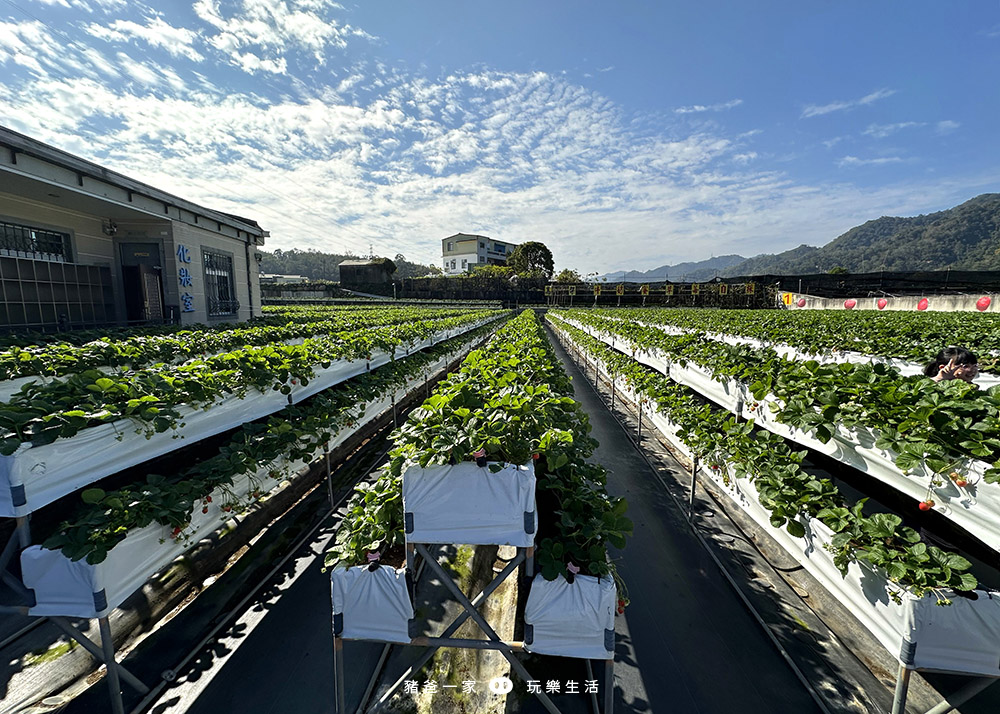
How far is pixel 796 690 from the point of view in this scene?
3.56 m

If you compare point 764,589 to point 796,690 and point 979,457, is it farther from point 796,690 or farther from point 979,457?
point 979,457

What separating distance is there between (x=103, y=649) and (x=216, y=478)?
153cm

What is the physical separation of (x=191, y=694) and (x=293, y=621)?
0.99 metres

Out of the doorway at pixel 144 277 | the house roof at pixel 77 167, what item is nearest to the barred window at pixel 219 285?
the doorway at pixel 144 277

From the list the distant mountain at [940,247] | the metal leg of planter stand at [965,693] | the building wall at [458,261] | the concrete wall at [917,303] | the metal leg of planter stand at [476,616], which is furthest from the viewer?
the distant mountain at [940,247]

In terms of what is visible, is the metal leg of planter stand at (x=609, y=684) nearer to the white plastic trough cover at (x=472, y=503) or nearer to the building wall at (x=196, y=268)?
the white plastic trough cover at (x=472, y=503)

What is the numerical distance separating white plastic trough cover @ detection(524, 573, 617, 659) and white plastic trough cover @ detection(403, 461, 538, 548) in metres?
0.36

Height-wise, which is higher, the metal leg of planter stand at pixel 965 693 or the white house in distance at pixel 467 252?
the white house in distance at pixel 467 252

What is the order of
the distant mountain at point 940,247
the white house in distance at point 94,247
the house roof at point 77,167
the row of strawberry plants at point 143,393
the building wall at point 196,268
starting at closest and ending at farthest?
the row of strawberry plants at point 143,393 < the house roof at point 77,167 < the white house in distance at point 94,247 < the building wall at point 196,268 < the distant mountain at point 940,247

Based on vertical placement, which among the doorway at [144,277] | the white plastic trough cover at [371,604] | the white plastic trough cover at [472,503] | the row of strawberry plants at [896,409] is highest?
the doorway at [144,277]

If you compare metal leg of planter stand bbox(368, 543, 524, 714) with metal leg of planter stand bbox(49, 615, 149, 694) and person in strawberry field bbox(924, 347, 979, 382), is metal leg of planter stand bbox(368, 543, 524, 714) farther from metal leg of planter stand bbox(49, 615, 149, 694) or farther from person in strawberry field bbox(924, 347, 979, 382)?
person in strawberry field bbox(924, 347, 979, 382)

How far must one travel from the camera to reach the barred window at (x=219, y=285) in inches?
750

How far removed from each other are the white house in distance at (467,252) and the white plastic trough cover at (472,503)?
10019 centimetres

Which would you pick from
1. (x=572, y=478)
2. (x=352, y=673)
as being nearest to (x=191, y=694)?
(x=352, y=673)
